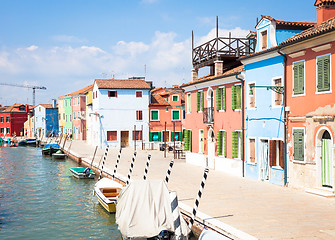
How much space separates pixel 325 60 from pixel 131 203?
10360mm

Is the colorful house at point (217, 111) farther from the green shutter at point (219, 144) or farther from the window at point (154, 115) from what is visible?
the window at point (154, 115)

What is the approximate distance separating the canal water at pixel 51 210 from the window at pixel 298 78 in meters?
10.4

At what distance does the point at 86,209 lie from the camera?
790 inches

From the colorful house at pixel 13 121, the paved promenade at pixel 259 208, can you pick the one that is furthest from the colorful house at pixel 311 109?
the colorful house at pixel 13 121

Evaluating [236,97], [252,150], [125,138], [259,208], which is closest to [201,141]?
[236,97]

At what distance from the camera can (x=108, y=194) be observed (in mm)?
20406

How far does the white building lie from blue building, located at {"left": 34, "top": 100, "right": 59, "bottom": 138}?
38000 millimetres

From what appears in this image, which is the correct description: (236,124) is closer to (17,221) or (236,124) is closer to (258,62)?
(258,62)

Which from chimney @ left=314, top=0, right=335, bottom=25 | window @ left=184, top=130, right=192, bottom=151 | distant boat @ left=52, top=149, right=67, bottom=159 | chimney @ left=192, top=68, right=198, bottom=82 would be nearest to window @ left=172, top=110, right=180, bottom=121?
distant boat @ left=52, top=149, right=67, bottom=159

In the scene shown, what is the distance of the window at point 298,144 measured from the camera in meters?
18.9

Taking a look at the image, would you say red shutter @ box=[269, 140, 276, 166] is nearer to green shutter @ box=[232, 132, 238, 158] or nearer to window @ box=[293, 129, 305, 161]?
window @ box=[293, 129, 305, 161]

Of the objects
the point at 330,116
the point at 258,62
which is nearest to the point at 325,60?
the point at 330,116

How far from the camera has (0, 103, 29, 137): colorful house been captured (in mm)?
100875

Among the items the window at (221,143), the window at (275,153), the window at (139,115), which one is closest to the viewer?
the window at (275,153)
